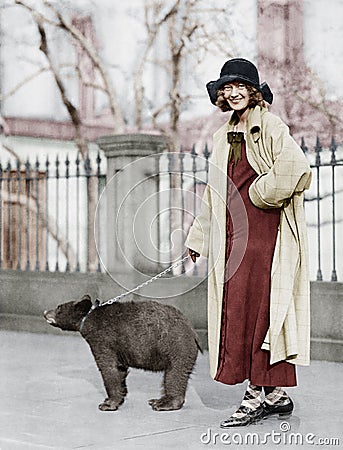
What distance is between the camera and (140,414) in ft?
20.6

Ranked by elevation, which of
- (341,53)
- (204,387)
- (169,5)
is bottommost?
(204,387)

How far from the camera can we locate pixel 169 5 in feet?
59.6

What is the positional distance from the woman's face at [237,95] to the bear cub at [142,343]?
1.44 m

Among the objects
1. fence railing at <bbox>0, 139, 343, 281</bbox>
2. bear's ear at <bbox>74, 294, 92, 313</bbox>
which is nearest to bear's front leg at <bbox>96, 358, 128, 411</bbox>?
bear's ear at <bbox>74, 294, 92, 313</bbox>

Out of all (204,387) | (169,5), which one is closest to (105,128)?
(169,5)

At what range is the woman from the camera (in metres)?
5.68

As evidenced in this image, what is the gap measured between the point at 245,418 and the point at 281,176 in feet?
4.88

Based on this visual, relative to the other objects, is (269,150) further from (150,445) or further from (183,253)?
(150,445)

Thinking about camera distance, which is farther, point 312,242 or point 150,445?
point 312,242

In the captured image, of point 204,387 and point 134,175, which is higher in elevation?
point 134,175

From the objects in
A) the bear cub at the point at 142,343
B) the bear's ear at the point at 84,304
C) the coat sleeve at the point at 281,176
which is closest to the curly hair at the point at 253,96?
the coat sleeve at the point at 281,176

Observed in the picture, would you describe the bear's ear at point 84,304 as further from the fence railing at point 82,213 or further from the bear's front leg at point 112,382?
the fence railing at point 82,213

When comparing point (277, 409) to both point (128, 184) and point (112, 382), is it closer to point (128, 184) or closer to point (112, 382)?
point (112, 382)

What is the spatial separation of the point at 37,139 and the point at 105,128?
1655 millimetres
